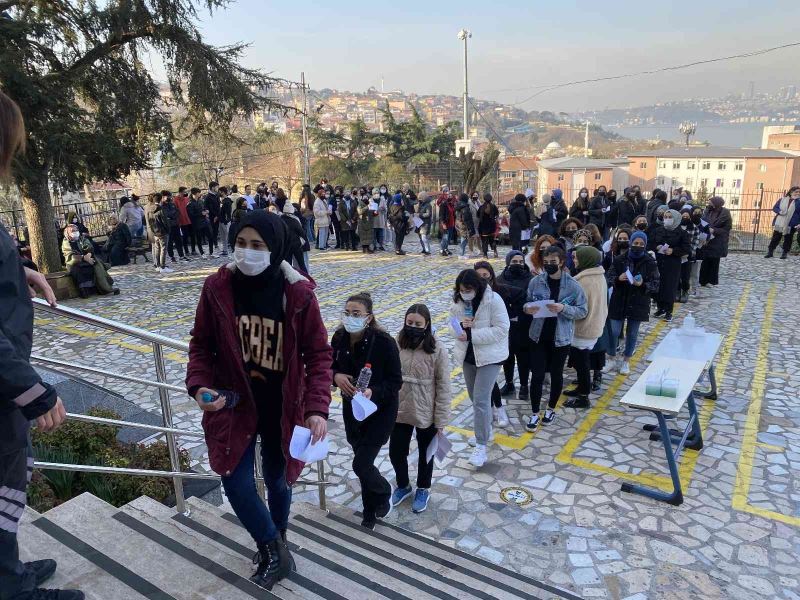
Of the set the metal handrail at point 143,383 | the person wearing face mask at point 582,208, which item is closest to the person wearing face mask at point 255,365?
the metal handrail at point 143,383

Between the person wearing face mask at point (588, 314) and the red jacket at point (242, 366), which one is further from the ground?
the red jacket at point (242, 366)

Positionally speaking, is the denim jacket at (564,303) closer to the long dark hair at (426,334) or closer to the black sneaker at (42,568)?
the long dark hair at (426,334)

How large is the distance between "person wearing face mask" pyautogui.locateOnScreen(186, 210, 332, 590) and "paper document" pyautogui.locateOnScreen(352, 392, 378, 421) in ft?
3.08

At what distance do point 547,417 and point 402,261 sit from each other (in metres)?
10.3

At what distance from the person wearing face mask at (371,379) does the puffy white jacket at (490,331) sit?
129 centimetres

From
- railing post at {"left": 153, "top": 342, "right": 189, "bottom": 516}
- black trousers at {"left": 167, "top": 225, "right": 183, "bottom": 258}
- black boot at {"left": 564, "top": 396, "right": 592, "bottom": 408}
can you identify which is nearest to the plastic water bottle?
railing post at {"left": 153, "top": 342, "right": 189, "bottom": 516}

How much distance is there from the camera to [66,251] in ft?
40.0

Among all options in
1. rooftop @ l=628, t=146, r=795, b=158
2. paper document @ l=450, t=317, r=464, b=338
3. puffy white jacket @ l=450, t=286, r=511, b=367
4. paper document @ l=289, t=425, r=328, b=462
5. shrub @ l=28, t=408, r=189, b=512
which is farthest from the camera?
rooftop @ l=628, t=146, r=795, b=158

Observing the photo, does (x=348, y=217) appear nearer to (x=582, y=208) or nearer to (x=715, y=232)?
(x=582, y=208)

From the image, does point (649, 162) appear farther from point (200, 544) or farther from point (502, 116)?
point (502, 116)

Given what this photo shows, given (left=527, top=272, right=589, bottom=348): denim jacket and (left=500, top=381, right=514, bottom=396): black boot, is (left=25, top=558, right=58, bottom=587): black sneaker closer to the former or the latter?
(left=527, top=272, right=589, bottom=348): denim jacket

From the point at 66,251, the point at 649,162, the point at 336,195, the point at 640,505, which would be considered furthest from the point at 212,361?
the point at 649,162

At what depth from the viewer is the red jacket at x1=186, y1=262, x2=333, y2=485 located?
2740 millimetres

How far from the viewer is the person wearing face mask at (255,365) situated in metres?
2.73
